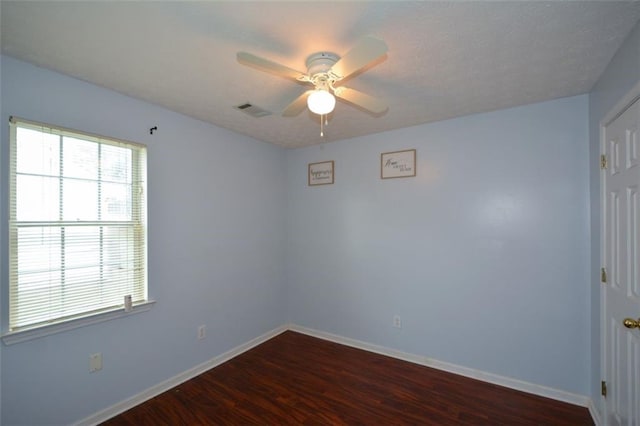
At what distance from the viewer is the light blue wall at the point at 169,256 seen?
1.78 meters

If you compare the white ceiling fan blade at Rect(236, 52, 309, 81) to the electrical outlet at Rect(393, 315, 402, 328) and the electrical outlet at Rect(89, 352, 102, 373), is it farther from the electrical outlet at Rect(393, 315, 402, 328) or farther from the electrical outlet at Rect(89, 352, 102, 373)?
the electrical outlet at Rect(393, 315, 402, 328)

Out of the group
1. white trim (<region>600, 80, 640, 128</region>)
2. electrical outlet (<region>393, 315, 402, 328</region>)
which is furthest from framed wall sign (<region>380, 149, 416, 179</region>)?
electrical outlet (<region>393, 315, 402, 328</region>)

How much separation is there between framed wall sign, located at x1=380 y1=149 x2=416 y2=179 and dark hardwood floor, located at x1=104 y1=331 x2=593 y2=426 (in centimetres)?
200

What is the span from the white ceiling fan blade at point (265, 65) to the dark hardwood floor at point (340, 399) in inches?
93.7

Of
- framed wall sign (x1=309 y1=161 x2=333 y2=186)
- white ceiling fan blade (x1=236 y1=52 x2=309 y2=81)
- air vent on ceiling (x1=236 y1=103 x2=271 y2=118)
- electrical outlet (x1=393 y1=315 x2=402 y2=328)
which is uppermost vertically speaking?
air vent on ceiling (x1=236 y1=103 x2=271 y2=118)

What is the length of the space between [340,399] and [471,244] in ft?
6.00

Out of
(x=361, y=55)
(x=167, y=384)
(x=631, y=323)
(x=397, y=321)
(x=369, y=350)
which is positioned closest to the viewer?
(x=361, y=55)

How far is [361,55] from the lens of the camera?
4.38 feet

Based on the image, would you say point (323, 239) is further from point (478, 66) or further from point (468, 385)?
point (478, 66)

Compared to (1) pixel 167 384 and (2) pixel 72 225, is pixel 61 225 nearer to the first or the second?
(2) pixel 72 225

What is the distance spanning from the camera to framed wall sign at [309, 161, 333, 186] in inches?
140

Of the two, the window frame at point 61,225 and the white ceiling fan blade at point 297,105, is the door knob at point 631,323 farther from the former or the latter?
the window frame at point 61,225

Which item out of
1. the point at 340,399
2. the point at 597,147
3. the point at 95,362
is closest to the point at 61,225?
the point at 95,362

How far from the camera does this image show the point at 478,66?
1.81 m
